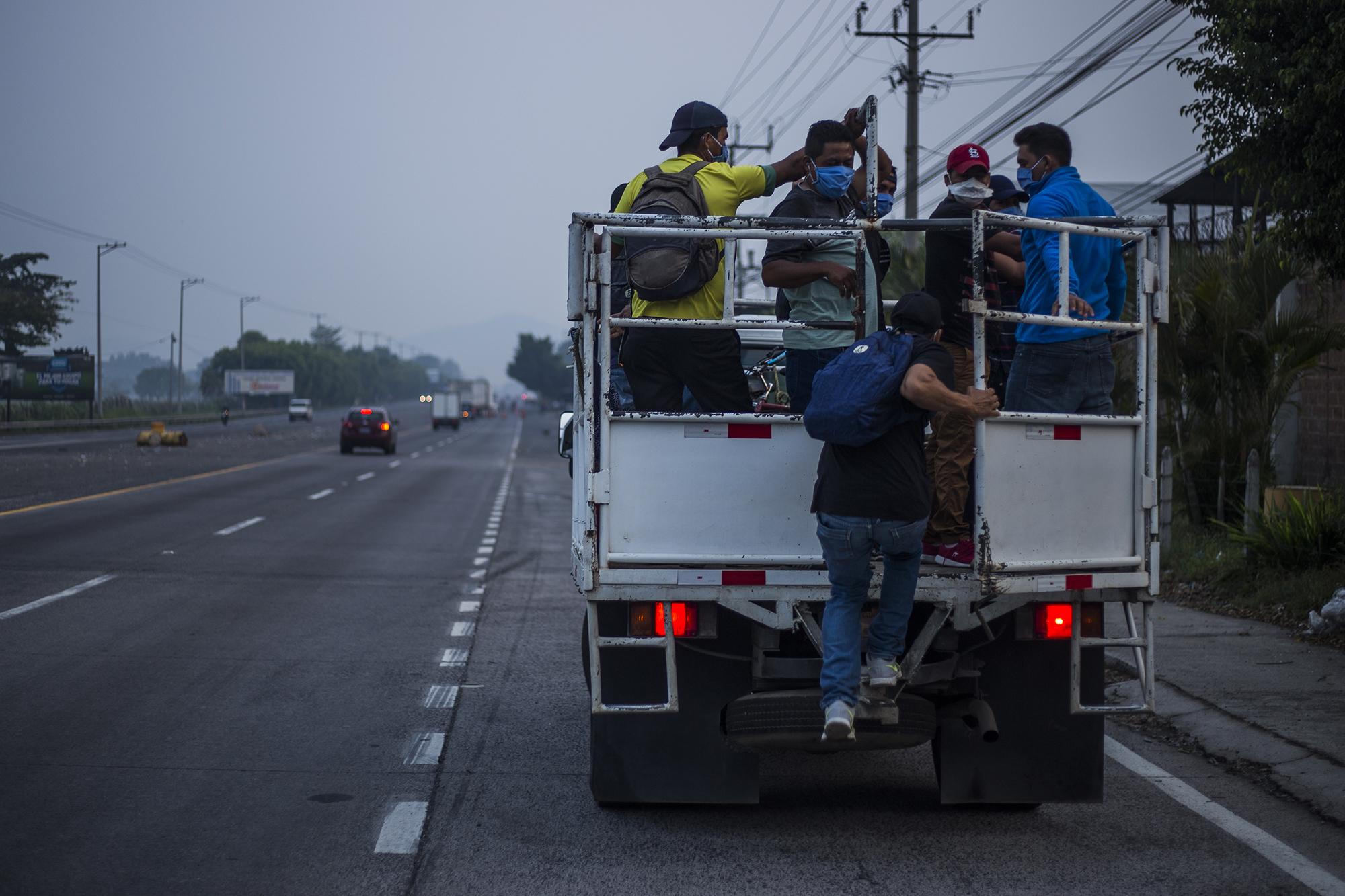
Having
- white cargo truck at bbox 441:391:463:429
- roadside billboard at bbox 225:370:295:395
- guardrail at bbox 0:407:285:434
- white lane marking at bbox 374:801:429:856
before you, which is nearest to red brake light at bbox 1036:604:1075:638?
white lane marking at bbox 374:801:429:856

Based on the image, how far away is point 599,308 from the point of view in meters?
5.39

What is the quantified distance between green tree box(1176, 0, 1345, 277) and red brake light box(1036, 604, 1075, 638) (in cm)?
501

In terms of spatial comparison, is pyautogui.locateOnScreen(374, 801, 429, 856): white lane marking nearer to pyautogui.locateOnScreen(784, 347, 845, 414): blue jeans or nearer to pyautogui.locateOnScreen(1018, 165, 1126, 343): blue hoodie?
pyautogui.locateOnScreen(784, 347, 845, 414): blue jeans

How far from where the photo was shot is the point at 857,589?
203 inches

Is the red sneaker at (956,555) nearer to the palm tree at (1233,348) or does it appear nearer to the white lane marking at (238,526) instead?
the palm tree at (1233,348)

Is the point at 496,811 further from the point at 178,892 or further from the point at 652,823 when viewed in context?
the point at 178,892

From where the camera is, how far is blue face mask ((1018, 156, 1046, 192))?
6.40m

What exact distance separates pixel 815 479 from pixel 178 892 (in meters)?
2.80

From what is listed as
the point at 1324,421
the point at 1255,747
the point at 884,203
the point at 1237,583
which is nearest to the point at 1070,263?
the point at 884,203

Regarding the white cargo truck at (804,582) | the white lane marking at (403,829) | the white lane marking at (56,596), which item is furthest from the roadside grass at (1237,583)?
the white lane marking at (56,596)

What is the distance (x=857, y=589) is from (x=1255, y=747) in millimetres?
3293

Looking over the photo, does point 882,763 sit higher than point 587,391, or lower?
lower

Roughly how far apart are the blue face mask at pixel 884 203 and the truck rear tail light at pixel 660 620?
1.84m

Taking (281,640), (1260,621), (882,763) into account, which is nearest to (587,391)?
(882,763)
